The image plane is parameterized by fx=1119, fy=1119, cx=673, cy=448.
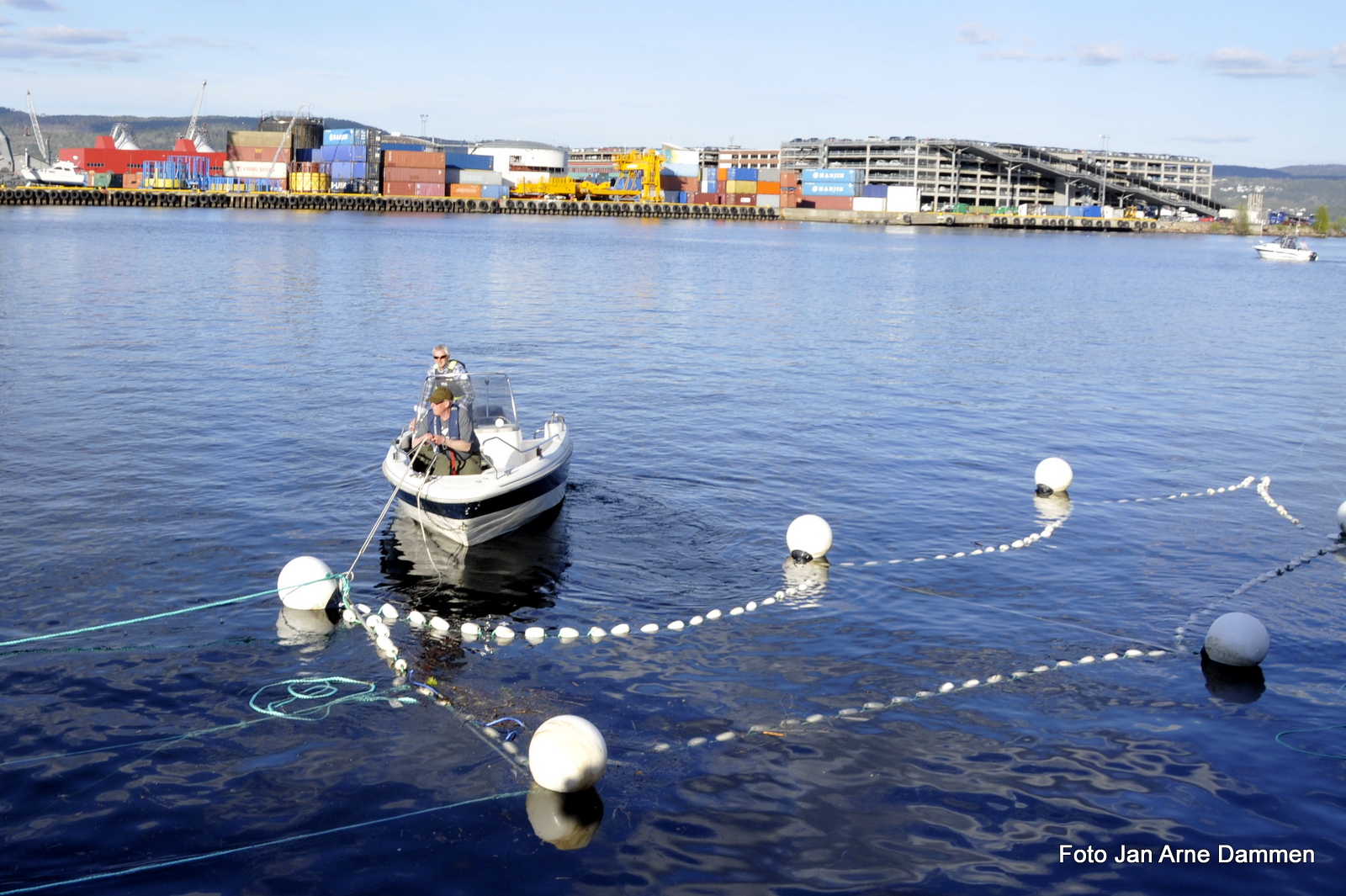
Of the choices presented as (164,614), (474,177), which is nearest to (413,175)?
(474,177)

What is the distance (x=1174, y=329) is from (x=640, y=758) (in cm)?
4049

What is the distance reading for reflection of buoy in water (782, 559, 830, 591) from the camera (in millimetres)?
13016

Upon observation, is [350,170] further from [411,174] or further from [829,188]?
[829,188]

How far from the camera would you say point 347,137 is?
156875 mm

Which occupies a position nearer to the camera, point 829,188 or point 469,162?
point 469,162

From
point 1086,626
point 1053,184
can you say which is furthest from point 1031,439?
point 1053,184

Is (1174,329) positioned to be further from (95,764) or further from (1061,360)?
(95,764)

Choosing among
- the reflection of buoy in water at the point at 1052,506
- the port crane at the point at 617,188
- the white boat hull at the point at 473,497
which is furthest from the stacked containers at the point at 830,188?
the white boat hull at the point at 473,497

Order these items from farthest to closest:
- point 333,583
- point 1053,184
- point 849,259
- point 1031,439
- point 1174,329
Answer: point 1053,184 → point 849,259 → point 1174,329 → point 1031,439 → point 333,583

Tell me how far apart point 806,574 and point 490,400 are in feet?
16.6

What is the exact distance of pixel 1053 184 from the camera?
187875mm

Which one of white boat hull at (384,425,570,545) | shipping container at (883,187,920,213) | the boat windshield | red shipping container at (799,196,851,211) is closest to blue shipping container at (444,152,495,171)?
red shipping container at (799,196,851,211)

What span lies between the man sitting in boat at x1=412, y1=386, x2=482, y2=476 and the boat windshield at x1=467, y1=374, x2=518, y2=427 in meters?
1.58

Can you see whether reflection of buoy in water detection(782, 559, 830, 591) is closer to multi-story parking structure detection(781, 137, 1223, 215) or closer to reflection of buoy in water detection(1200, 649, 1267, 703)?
reflection of buoy in water detection(1200, 649, 1267, 703)
